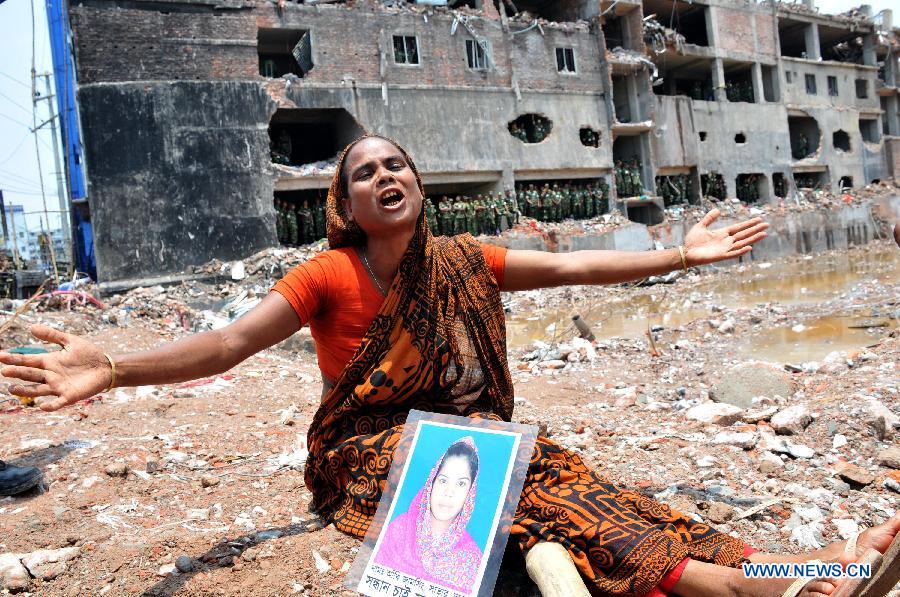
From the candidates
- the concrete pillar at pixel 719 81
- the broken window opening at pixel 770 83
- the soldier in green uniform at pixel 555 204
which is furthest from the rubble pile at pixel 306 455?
the broken window opening at pixel 770 83

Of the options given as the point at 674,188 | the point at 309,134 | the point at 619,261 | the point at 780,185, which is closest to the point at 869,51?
the point at 780,185

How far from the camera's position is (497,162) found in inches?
675

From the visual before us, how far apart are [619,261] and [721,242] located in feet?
1.19

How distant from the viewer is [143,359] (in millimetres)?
1678

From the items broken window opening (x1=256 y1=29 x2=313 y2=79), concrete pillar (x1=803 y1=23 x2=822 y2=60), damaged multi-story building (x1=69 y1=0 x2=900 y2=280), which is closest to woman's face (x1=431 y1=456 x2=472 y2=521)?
damaged multi-story building (x1=69 y1=0 x2=900 y2=280)

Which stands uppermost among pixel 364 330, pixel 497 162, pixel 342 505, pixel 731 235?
pixel 497 162

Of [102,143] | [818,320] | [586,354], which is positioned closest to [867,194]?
[818,320]

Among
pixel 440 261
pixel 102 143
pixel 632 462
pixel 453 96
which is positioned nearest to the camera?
pixel 440 261

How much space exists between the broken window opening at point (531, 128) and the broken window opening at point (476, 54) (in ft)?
6.04

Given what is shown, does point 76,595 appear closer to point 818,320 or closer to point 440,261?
point 440,261

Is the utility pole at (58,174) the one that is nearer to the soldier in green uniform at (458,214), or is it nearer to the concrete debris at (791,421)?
the soldier in green uniform at (458,214)

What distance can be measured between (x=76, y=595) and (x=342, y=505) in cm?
80

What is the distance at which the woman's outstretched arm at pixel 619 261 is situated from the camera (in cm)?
222

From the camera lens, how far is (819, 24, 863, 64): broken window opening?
1040 inches
